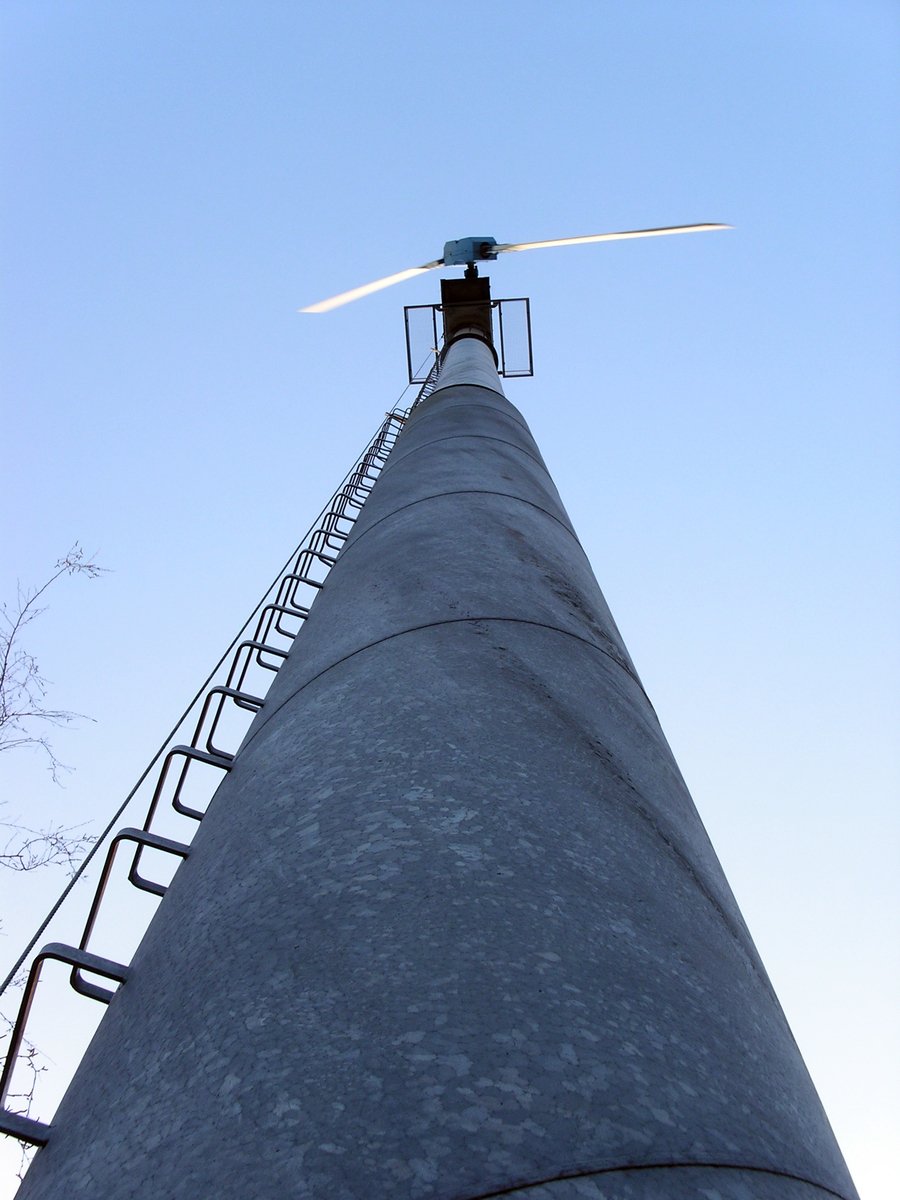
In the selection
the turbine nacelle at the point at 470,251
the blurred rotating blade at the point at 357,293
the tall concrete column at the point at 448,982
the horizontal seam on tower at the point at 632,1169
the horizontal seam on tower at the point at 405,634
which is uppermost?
the turbine nacelle at the point at 470,251

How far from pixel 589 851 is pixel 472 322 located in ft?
57.7

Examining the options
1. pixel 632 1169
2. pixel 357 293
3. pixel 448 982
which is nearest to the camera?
pixel 632 1169

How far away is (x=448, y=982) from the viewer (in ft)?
6.56

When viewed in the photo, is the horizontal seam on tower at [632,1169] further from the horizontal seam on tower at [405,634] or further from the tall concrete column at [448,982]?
the horizontal seam on tower at [405,634]

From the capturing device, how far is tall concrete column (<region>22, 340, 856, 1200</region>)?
1729 millimetres

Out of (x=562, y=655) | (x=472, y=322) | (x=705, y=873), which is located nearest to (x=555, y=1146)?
(x=705, y=873)

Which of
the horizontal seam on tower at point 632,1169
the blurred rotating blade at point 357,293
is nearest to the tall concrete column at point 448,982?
the horizontal seam on tower at point 632,1169

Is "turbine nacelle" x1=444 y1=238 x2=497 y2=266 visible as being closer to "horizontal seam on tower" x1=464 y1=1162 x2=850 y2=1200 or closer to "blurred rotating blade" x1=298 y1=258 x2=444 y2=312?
"blurred rotating blade" x1=298 y1=258 x2=444 y2=312

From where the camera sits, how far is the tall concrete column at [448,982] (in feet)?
5.67

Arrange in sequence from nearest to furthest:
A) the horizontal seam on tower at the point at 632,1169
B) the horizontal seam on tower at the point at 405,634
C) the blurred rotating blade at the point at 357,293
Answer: the horizontal seam on tower at the point at 632,1169, the horizontal seam on tower at the point at 405,634, the blurred rotating blade at the point at 357,293

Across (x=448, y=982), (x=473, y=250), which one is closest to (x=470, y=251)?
(x=473, y=250)

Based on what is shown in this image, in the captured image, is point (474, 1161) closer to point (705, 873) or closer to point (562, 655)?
point (705, 873)

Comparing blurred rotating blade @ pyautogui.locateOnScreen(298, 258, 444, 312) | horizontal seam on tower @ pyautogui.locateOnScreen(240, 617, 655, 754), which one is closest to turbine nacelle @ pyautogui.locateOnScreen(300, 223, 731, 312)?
blurred rotating blade @ pyautogui.locateOnScreen(298, 258, 444, 312)

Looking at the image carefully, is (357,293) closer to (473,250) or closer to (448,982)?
(473,250)
